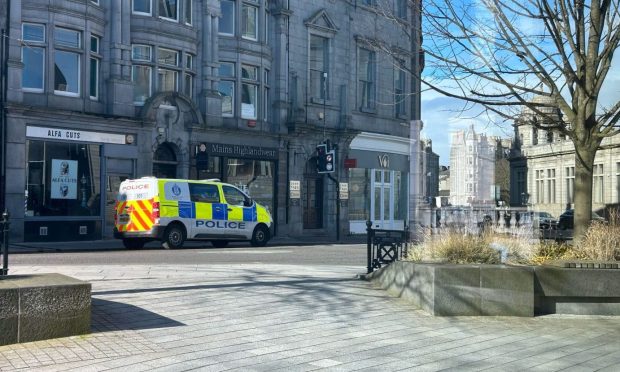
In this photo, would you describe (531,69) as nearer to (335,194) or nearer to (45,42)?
(45,42)

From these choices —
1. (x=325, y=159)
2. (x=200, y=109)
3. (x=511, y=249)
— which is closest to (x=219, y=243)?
(x=200, y=109)

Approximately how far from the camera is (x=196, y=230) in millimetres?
20156

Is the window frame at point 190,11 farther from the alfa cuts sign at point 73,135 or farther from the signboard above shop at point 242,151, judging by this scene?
the alfa cuts sign at point 73,135

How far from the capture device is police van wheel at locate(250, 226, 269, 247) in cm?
2214

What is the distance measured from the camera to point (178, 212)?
19.6 metres

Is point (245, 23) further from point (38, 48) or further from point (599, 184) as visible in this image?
point (599, 184)

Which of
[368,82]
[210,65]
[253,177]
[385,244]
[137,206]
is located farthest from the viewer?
[368,82]

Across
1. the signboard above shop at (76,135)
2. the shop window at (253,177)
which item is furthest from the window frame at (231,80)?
the signboard above shop at (76,135)

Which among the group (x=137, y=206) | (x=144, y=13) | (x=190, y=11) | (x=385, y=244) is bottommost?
(x=385, y=244)

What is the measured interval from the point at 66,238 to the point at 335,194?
1344 cm

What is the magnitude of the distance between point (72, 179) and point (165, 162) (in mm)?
3974

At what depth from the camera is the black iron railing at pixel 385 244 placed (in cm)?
1112

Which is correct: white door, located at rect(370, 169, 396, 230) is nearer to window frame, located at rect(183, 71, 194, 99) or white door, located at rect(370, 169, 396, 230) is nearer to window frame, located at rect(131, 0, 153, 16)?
window frame, located at rect(183, 71, 194, 99)

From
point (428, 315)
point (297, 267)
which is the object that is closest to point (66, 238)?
point (297, 267)
